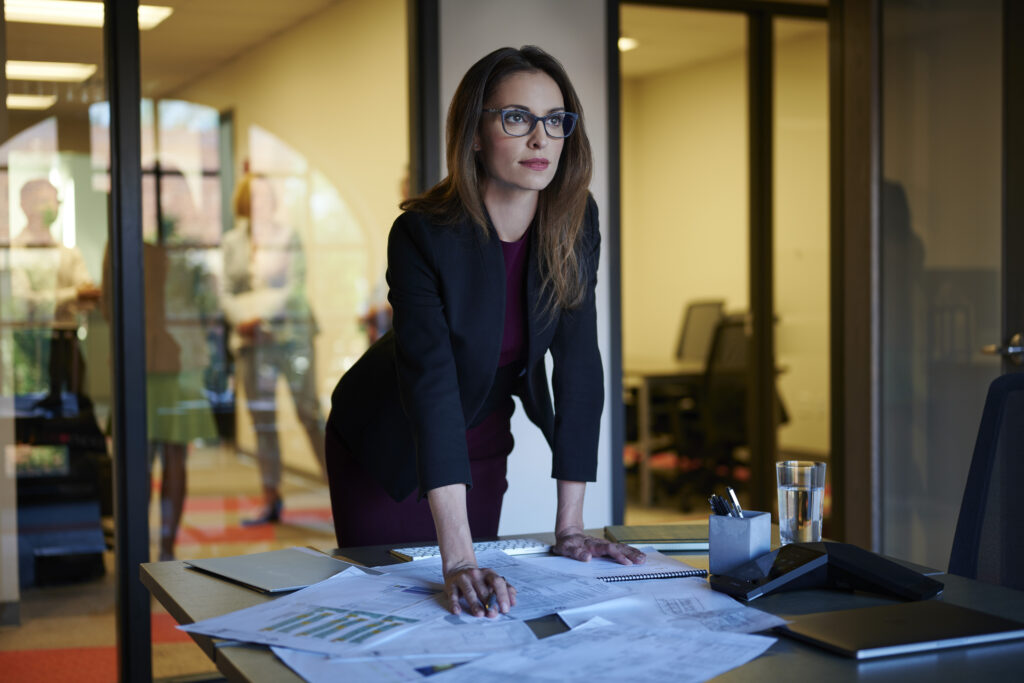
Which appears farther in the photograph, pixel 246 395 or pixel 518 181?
pixel 246 395

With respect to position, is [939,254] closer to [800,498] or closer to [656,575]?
[800,498]

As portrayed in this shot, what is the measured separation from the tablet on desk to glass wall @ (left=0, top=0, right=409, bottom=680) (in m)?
2.37

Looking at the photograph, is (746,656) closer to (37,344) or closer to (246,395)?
(37,344)

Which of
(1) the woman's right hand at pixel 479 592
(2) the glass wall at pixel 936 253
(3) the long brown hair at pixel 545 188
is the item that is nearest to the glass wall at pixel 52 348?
(3) the long brown hair at pixel 545 188

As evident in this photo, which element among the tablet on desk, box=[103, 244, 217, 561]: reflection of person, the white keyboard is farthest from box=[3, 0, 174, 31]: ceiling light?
the tablet on desk

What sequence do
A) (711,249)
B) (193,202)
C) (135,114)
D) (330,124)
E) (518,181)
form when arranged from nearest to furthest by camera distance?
(518,181) → (135,114) → (193,202) → (330,124) → (711,249)

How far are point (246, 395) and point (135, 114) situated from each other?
1.22m

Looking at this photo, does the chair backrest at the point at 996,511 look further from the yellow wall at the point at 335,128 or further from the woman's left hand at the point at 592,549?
the yellow wall at the point at 335,128

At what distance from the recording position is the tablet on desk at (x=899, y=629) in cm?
115

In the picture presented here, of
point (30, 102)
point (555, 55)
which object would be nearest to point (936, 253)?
point (555, 55)

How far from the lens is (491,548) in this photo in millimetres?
1693

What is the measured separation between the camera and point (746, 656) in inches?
45.1

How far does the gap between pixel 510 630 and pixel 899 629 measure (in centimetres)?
43

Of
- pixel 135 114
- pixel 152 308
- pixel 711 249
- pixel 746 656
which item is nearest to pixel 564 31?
pixel 135 114
